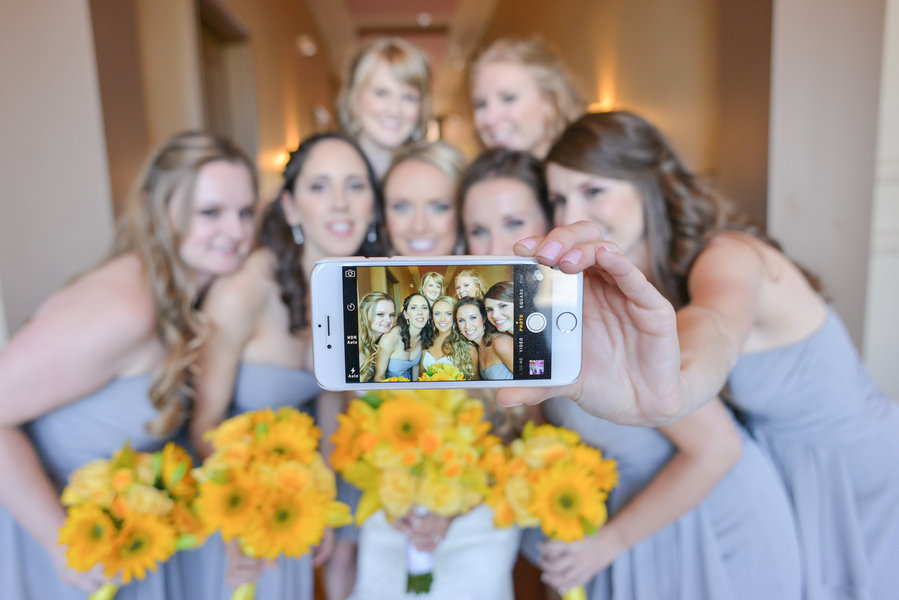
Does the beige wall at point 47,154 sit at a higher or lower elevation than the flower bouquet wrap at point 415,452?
higher

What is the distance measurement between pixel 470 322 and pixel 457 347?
0.03m

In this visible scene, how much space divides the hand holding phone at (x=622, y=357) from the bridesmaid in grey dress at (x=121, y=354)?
903 millimetres

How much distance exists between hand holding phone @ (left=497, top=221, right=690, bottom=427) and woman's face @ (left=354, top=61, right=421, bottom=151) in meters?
1.45

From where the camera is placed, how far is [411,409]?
0.85 m

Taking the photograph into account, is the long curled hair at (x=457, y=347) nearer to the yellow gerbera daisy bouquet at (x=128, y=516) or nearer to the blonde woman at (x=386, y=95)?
the yellow gerbera daisy bouquet at (x=128, y=516)

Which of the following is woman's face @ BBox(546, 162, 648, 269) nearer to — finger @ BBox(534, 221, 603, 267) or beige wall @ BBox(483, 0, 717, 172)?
finger @ BBox(534, 221, 603, 267)

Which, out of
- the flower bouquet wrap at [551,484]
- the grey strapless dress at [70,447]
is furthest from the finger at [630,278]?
the grey strapless dress at [70,447]

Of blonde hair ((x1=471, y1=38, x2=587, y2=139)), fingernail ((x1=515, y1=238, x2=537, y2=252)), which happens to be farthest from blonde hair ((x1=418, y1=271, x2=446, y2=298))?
blonde hair ((x1=471, y1=38, x2=587, y2=139))

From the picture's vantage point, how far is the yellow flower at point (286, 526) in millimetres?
812

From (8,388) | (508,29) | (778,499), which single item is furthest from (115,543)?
(508,29)

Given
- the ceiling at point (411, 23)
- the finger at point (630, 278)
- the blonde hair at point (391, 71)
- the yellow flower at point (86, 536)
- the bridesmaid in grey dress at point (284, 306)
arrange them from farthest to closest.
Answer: the ceiling at point (411, 23) → the blonde hair at point (391, 71) → the bridesmaid in grey dress at point (284, 306) → the yellow flower at point (86, 536) → the finger at point (630, 278)

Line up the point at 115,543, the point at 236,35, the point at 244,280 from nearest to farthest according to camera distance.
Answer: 1. the point at 115,543
2. the point at 244,280
3. the point at 236,35

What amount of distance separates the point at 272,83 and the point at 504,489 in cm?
411

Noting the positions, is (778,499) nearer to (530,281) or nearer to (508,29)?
(530,281)
